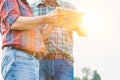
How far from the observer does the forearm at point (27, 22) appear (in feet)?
10.3

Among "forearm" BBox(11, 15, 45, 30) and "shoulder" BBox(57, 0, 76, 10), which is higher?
"forearm" BBox(11, 15, 45, 30)

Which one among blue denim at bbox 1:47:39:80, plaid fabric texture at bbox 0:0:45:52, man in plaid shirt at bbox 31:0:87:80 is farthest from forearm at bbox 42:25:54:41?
blue denim at bbox 1:47:39:80

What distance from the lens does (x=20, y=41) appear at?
10.4ft

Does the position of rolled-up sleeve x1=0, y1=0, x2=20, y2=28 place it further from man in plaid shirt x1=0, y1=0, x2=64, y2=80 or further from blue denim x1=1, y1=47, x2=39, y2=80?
blue denim x1=1, y1=47, x2=39, y2=80

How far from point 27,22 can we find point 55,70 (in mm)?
882

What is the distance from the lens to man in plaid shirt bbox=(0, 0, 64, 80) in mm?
3146

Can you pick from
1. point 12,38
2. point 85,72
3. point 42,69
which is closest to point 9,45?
point 12,38

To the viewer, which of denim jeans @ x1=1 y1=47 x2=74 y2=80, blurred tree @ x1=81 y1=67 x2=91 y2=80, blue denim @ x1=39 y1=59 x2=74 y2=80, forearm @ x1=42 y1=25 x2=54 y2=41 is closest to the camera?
denim jeans @ x1=1 y1=47 x2=74 y2=80

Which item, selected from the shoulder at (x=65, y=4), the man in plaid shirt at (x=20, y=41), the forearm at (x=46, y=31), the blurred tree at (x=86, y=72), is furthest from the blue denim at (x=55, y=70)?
the blurred tree at (x=86, y=72)

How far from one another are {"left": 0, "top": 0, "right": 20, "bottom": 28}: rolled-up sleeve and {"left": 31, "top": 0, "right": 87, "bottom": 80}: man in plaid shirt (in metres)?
0.75

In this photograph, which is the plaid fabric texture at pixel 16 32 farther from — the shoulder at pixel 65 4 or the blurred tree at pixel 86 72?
the blurred tree at pixel 86 72

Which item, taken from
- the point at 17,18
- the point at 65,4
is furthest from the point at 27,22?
the point at 65,4

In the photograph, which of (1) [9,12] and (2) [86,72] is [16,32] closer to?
(1) [9,12]

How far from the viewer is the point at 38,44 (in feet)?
10.6
